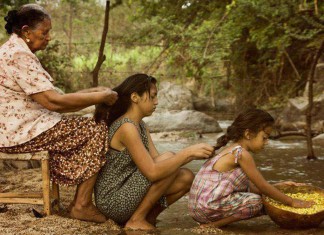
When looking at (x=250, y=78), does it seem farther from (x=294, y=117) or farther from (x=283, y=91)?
(x=294, y=117)

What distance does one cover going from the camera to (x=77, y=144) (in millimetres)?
3682

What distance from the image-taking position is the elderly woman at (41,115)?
Result: 3.50m

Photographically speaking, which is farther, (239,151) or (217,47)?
(217,47)

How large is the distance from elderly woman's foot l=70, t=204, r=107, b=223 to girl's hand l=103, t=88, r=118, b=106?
849 millimetres

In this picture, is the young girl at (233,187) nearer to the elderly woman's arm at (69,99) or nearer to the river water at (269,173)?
the river water at (269,173)

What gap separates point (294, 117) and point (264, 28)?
2.73 m

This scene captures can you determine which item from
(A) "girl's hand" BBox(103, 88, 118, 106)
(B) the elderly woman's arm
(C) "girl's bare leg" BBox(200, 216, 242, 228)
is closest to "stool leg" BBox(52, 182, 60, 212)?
(B) the elderly woman's arm

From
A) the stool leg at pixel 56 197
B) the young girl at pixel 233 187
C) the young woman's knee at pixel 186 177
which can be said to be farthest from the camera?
the stool leg at pixel 56 197

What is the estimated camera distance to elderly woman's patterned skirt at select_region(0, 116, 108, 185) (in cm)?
365

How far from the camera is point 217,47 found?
12250mm

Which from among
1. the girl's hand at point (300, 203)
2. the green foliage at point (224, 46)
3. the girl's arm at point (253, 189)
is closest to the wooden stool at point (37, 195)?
the girl's arm at point (253, 189)

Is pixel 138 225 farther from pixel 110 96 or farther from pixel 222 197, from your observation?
pixel 110 96

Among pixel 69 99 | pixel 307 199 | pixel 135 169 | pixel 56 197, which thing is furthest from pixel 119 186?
pixel 307 199

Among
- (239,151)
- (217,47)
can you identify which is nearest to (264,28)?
(217,47)
